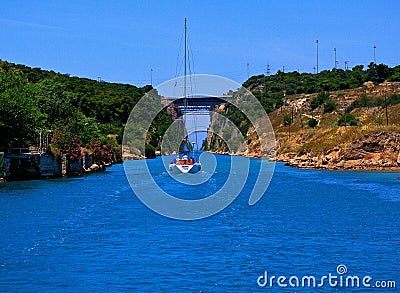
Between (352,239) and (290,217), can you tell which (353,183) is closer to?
(290,217)

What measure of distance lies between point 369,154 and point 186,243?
45555mm

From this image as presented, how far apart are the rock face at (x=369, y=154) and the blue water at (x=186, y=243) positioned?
2682 cm

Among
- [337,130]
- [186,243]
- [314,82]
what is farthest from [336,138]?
[314,82]

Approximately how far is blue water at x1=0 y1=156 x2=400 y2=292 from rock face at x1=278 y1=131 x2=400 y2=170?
26.8 m

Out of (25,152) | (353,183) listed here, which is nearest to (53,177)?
(25,152)

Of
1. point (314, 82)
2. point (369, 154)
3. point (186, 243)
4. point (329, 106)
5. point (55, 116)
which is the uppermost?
point (314, 82)

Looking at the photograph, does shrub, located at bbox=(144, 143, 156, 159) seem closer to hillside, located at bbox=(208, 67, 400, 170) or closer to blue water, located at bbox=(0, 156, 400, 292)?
hillside, located at bbox=(208, 67, 400, 170)

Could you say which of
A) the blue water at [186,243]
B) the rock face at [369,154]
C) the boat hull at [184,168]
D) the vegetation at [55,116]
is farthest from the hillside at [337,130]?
the blue water at [186,243]

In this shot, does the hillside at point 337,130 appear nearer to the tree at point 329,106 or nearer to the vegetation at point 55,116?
the tree at point 329,106

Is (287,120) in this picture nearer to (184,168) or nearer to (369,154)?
(369,154)

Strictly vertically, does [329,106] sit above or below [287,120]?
above

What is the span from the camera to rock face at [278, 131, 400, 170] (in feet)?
A: 203

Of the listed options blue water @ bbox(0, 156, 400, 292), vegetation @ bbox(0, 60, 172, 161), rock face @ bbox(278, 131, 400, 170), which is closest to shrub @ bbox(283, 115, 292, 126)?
vegetation @ bbox(0, 60, 172, 161)

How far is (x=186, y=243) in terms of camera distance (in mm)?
21531
